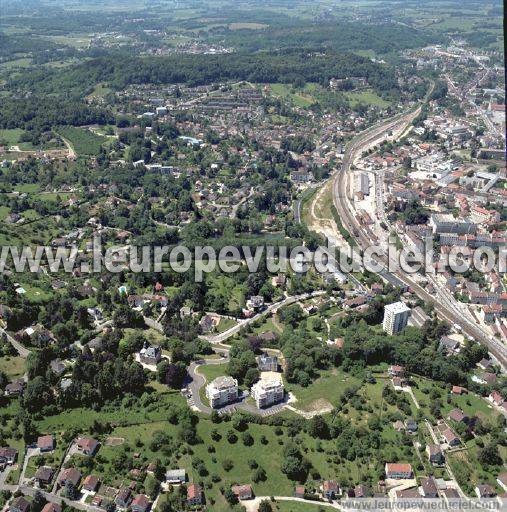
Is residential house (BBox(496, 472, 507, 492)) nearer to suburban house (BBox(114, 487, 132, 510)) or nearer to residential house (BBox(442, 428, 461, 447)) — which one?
residential house (BBox(442, 428, 461, 447))

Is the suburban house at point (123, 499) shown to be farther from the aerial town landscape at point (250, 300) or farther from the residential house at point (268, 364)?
the residential house at point (268, 364)

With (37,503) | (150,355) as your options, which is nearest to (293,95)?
(150,355)

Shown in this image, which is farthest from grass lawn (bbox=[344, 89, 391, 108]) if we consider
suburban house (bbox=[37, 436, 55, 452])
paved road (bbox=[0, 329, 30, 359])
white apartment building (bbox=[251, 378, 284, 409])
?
suburban house (bbox=[37, 436, 55, 452])

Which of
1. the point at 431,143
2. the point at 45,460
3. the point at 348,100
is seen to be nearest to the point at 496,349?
the point at 45,460

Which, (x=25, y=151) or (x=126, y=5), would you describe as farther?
(x=126, y=5)

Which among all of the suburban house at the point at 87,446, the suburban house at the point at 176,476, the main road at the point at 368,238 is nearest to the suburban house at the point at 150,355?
the suburban house at the point at 87,446

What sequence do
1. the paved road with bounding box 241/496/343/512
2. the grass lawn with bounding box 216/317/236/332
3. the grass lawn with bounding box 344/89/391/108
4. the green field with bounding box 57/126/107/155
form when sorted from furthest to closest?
Answer: the grass lawn with bounding box 344/89/391/108
the green field with bounding box 57/126/107/155
the grass lawn with bounding box 216/317/236/332
the paved road with bounding box 241/496/343/512

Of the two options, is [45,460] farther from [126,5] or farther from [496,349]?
[126,5]
